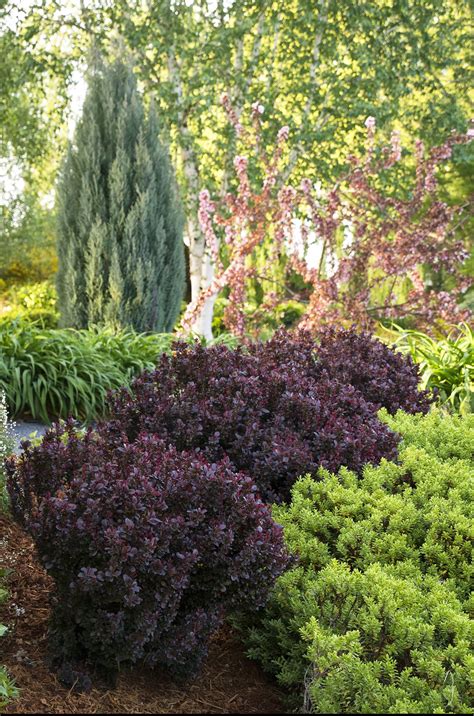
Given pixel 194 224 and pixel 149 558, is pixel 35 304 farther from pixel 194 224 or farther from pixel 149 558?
pixel 149 558

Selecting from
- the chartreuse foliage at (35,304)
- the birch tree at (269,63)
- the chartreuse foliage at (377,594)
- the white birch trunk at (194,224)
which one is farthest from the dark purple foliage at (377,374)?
the chartreuse foliage at (35,304)

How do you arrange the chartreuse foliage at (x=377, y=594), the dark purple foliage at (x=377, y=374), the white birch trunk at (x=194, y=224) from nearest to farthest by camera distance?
the chartreuse foliage at (x=377, y=594)
the dark purple foliage at (x=377, y=374)
the white birch trunk at (x=194, y=224)

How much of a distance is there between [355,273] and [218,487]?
20.1 feet

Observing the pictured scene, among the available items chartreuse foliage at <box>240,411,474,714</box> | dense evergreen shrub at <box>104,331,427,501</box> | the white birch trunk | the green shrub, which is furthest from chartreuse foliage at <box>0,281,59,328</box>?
chartreuse foliage at <box>240,411,474,714</box>

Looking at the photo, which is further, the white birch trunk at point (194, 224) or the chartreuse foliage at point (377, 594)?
the white birch trunk at point (194, 224)

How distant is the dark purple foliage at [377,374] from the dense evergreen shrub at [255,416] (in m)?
0.26

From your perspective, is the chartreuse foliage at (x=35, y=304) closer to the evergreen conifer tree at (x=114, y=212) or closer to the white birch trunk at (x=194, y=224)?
the white birch trunk at (x=194, y=224)

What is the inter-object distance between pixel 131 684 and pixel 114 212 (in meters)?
6.72

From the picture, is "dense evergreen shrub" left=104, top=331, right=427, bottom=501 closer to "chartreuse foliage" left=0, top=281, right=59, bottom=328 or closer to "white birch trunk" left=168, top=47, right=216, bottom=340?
"white birch trunk" left=168, top=47, right=216, bottom=340

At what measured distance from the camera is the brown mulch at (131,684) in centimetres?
213

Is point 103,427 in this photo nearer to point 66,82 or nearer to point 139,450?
point 139,450

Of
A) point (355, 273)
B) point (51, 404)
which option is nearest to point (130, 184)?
point (355, 273)

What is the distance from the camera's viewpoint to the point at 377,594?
2.32 m

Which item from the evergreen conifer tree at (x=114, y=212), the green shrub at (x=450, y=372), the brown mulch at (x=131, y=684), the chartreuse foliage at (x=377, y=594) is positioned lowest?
the brown mulch at (x=131, y=684)
